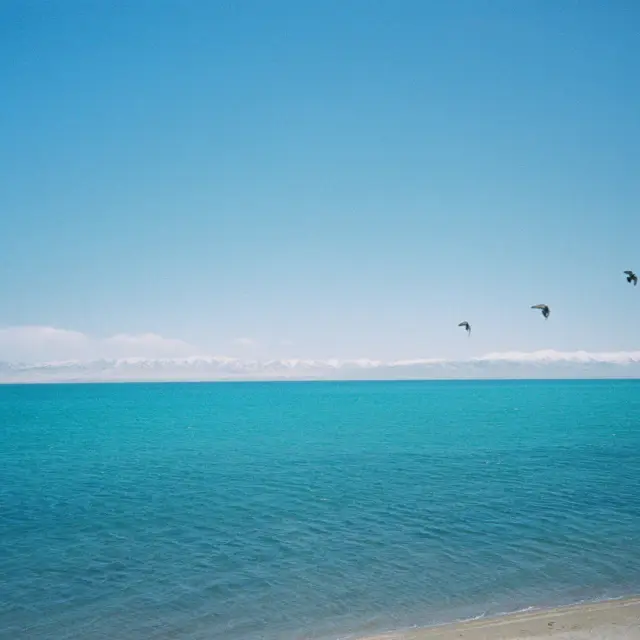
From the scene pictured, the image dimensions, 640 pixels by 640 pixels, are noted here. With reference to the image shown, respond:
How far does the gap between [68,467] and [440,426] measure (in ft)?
210

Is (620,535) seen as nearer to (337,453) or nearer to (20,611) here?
(20,611)

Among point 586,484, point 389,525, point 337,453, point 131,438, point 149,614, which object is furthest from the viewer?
point 131,438

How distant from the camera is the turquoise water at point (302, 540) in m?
22.2

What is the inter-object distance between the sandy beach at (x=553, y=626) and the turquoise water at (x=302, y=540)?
1.30 meters

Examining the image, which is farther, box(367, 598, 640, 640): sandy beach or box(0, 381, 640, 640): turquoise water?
box(0, 381, 640, 640): turquoise water

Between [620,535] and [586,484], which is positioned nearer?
[620,535]

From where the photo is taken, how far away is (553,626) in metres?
19.8

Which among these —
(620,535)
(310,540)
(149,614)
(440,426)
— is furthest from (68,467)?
(440,426)

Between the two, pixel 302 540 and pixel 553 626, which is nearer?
pixel 553 626

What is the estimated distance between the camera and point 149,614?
22.0 meters

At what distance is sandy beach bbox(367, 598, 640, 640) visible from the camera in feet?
62.5

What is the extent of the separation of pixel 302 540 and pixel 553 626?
14.6 m

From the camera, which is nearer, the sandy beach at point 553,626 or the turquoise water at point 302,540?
the sandy beach at point 553,626

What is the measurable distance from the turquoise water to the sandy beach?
1298 millimetres
